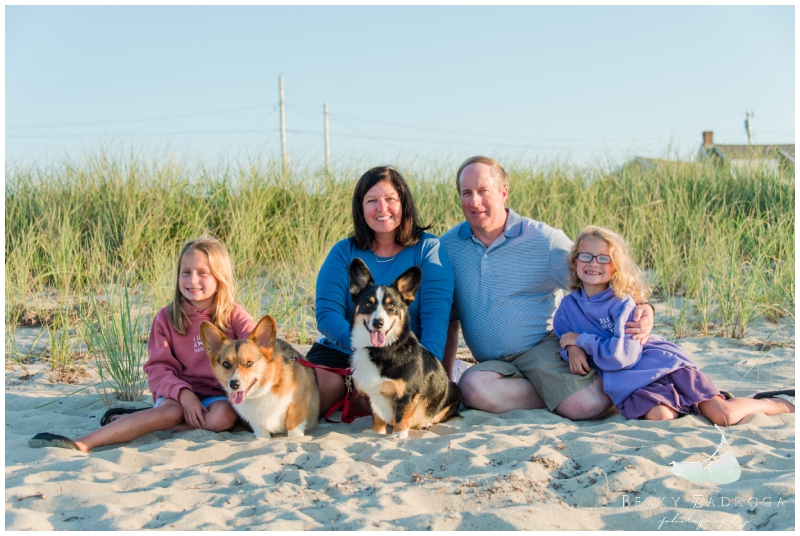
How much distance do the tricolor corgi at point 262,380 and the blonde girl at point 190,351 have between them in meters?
0.27

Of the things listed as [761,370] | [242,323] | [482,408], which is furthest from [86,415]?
[761,370]

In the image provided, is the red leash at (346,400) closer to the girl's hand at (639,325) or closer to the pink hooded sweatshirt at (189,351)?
the pink hooded sweatshirt at (189,351)

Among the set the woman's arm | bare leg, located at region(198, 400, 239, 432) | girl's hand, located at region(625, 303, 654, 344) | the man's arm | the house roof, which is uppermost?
the house roof

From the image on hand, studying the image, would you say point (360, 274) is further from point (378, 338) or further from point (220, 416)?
point (220, 416)

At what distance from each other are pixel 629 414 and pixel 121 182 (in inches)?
257

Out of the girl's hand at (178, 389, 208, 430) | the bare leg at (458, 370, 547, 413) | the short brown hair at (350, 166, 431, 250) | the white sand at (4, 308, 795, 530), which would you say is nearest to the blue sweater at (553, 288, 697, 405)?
the white sand at (4, 308, 795, 530)

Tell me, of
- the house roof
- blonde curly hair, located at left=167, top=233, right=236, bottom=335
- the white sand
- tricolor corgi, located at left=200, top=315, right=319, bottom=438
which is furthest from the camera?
the house roof

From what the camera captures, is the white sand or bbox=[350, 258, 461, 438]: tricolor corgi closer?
the white sand

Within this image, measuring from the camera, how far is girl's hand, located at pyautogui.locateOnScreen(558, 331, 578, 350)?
12.6 ft

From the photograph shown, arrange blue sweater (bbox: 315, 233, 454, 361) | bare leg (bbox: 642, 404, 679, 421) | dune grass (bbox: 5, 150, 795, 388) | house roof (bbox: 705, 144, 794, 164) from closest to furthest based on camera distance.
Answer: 1. bare leg (bbox: 642, 404, 679, 421)
2. blue sweater (bbox: 315, 233, 454, 361)
3. dune grass (bbox: 5, 150, 795, 388)
4. house roof (bbox: 705, 144, 794, 164)

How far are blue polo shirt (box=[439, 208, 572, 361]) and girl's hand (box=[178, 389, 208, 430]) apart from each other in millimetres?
1756

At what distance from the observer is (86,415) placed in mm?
4160

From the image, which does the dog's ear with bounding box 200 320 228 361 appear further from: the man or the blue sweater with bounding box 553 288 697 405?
the blue sweater with bounding box 553 288 697 405

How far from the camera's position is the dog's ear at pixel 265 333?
3.45 metres
